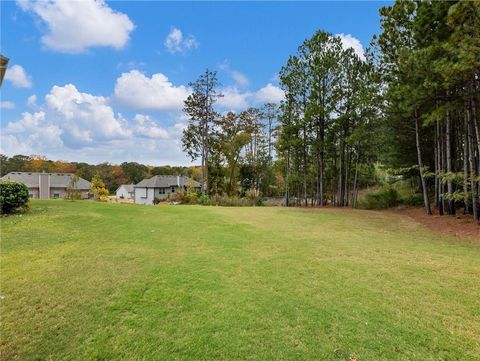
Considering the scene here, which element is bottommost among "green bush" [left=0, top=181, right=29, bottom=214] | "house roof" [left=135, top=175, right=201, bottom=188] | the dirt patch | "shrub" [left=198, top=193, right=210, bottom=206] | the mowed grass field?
the mowed grass field

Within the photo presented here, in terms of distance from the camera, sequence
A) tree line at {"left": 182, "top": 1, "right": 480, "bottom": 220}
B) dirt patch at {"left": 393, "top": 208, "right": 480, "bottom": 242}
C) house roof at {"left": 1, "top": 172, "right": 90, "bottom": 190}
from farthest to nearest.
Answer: house roof at {"left": 1, "top": 172, "right": 90, "bottom": 190} < tree line at {"left": 182, "top": 1, "right": 480, "bottom": 220} < dirt patch at {"left": 393, "top": 208, "right": 480, "bottom": 242}

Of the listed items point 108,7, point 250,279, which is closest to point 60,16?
point 108,7

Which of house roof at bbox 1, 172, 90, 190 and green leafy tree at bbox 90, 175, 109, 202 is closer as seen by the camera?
green leafy tree at bbox 90, 175, 109, 202

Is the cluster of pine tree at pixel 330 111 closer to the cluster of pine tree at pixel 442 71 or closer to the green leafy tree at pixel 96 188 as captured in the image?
the cluster of pine tree at pixel 442 71

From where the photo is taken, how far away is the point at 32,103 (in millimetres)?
11047

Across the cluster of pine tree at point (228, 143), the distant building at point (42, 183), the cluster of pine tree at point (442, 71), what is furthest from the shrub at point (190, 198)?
the distant building at point (42, 183)

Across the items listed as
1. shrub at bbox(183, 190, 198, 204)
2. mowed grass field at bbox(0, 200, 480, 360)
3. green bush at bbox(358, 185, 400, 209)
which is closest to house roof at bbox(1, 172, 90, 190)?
shrub at bbox(183, 190, 198, 204)

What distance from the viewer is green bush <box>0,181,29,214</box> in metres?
8.08

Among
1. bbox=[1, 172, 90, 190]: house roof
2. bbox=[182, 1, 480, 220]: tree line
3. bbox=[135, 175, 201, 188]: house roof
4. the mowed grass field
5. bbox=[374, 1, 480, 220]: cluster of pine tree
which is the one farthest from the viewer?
bbox=[135, 175, 201, 188]: house roof

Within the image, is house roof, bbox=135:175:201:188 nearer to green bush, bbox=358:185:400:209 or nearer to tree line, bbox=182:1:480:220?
tree line, bbox=182:1:480:220

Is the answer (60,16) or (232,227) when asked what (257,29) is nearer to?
(60,16)

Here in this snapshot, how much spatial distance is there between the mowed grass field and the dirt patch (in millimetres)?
1313

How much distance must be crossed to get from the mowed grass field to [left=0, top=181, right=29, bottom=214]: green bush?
237cm

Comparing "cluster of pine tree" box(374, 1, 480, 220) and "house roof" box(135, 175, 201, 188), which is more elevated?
"cluster of pine tree" box(374, 1, 480, 220)
